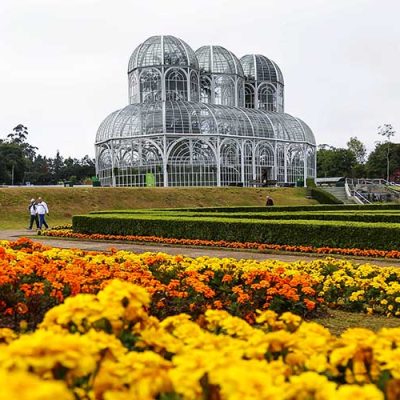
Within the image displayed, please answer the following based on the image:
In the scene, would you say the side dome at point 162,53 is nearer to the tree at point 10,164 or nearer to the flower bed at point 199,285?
the tree at point 10,164

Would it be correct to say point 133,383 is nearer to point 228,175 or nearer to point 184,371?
point 184,371

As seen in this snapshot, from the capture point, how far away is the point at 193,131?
4278cm

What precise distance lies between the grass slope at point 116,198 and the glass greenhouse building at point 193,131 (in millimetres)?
5158

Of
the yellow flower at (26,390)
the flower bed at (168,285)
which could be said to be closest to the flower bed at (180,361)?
the yellow flower at (26,390)

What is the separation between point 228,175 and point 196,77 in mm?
10775

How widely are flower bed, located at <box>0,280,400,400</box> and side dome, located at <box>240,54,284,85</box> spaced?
2168 inches

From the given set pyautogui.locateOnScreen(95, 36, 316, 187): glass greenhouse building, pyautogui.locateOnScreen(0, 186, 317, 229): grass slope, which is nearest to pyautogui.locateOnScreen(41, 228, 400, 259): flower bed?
pyautogui.locateOnScreen(0, 186, 317, 229): grass slope

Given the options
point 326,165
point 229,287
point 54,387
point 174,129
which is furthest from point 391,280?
point 326,165

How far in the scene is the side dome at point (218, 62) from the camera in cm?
5256

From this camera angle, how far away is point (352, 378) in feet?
8.38

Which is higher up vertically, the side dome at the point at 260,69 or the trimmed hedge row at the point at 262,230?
the side dome at the point at 260,69

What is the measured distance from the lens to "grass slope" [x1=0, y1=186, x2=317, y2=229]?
28531 millimetres

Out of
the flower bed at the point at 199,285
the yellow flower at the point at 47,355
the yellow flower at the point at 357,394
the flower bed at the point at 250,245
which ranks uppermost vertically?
the yellow flower at the point at 47,355

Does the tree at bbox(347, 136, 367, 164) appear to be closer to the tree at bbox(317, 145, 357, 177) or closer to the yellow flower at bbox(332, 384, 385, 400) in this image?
the tree at bbox(317, 145, 357, 177)
